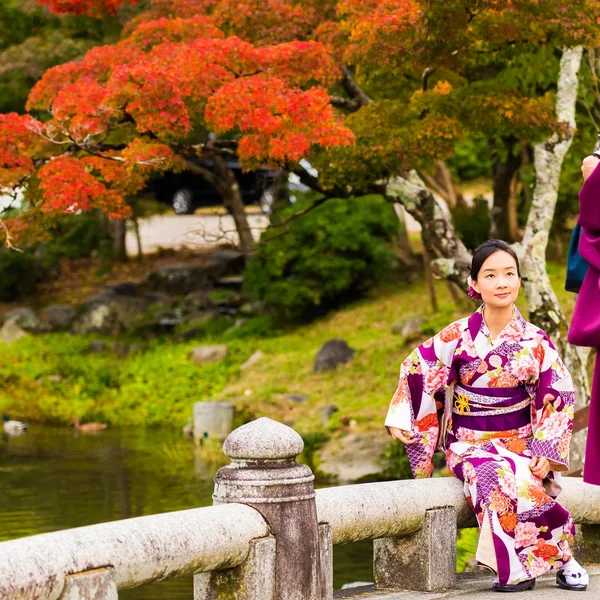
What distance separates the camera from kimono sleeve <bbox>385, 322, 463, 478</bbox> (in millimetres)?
4918

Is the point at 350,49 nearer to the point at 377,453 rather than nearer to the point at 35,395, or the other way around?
the point at 377,453

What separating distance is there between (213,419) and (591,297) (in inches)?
461

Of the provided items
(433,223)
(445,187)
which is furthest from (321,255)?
(433,223)

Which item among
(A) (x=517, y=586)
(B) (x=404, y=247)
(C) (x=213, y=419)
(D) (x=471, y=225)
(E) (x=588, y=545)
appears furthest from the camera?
(B) (x=404, y=247)

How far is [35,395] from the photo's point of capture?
18.6 meters

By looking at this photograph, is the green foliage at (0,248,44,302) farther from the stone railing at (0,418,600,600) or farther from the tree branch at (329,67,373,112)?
the stone railing at (0,418,600,600)

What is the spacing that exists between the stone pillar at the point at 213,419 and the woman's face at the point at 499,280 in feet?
35.2

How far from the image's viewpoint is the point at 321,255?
1950 centimetres

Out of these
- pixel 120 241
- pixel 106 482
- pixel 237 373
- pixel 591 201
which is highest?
pixel 591 201

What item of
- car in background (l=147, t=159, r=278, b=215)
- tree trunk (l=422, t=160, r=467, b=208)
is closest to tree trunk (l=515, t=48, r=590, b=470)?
tree trunk (l=422, t=160, r=467, b=208)

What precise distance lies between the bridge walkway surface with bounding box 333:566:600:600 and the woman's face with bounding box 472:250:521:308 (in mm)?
1279

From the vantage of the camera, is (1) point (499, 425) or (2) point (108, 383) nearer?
(1) point (499, 425)

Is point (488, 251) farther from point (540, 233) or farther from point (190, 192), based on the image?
point (190, 192)

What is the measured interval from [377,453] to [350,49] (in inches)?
211
